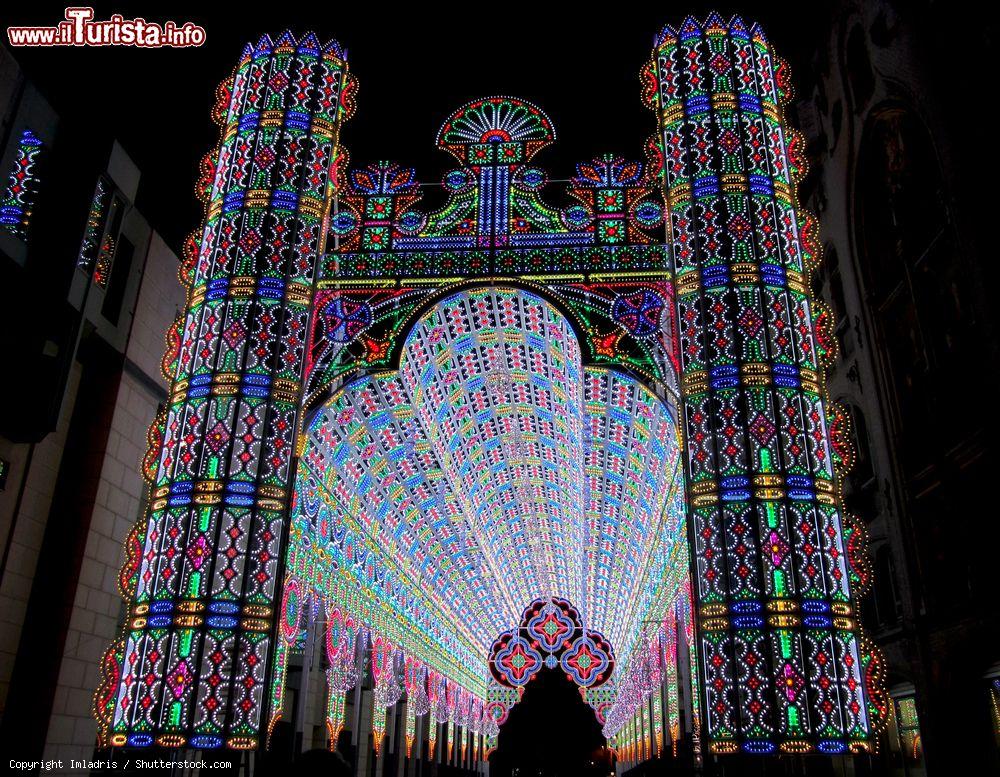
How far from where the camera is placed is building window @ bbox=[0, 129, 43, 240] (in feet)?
36.4

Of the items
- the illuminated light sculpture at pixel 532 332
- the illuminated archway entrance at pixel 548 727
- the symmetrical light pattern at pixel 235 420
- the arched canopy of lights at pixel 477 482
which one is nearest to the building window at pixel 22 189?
the illuminated light sculpture at pixel 532 332

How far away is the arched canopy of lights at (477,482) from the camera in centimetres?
1836

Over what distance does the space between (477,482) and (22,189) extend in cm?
2044

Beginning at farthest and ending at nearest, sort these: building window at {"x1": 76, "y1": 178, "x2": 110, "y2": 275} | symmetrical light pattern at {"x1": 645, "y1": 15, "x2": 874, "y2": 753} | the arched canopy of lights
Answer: the arched canopy of lights, building window at {"x1": 76, "y1": 178, "x2": 110, "y2": 275}, symmetrical light pattern at {"x1": 645, "y1": 15, "x2": 874, "y2": 753}

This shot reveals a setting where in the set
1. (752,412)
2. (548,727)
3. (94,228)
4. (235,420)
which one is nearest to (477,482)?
(94,228)

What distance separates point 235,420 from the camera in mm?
10078

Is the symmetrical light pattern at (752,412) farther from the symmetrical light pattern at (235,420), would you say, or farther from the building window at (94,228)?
the building window at (94,228)

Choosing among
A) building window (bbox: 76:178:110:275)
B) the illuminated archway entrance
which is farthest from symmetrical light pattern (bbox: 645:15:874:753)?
the illuminated archway entrance

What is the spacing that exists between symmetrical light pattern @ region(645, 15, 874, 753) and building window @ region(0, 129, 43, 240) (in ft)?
30.0

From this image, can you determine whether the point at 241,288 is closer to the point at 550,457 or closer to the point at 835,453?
the point at 835,453

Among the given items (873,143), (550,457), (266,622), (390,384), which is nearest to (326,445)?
(390,384)

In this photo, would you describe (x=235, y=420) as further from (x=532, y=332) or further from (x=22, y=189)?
(x=532, y=332)

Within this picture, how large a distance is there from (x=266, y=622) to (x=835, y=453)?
695 centimetres

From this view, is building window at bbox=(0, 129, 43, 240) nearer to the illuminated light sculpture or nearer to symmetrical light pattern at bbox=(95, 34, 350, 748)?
the illuminated light sculpture
